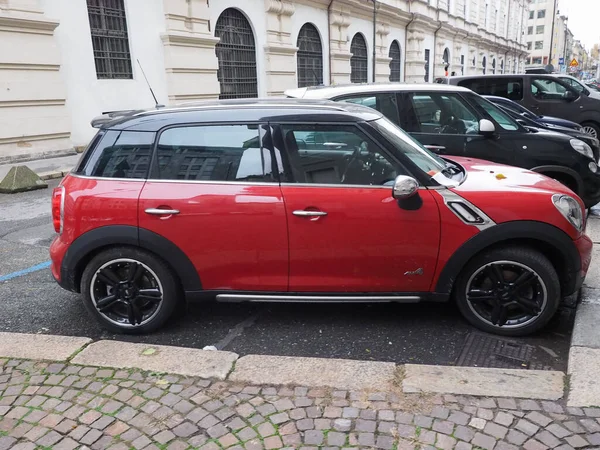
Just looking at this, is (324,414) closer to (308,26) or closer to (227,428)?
(227,428)

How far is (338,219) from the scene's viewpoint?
3.52 meters

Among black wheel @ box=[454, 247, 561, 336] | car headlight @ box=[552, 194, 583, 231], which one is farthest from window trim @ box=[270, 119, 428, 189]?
car headlight @ box=[552, 194, 583, 231]

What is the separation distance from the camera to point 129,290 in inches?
150

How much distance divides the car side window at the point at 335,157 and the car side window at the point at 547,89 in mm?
11196

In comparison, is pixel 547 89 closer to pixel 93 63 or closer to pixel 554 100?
pixel 554 100

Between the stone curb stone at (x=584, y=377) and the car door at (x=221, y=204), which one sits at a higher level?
the car door at (x=221, y=204)

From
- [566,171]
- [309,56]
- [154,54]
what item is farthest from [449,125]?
[309,56]

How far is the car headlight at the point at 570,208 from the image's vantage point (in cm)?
354

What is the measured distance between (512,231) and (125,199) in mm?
2643

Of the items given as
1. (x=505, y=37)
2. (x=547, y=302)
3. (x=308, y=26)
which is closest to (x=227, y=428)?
(x=547, y=302)

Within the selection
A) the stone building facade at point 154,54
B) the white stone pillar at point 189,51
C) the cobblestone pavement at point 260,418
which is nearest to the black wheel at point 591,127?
the stone building facade at point 154,54

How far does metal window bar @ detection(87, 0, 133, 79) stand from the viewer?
12.7 metres

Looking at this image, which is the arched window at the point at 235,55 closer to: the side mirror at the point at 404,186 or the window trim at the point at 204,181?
the window trim at the point at 204,181

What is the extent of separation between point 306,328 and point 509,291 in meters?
1.47
